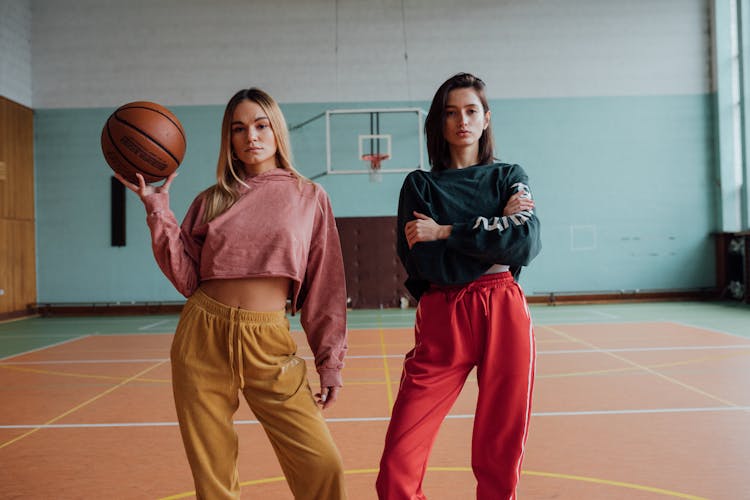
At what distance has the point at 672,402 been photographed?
3.96 meters

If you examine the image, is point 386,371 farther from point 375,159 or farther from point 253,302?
point 375,159

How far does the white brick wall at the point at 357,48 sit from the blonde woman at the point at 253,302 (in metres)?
10.0

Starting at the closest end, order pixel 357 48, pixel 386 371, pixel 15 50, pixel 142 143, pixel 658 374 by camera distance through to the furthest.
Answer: pixel 142 143 → pixel 658 374 → pixel 386 371 → pixel 15 50 → pixel 357 48

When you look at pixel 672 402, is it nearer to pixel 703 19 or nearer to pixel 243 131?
pixel 243 131

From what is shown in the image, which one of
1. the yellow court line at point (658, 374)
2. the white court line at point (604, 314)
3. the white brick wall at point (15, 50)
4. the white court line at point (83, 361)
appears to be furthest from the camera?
the white brick wall at point (15, 50)

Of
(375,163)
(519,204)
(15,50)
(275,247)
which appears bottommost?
(275,247)

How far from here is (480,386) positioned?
1.94m

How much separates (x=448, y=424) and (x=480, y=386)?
70.6 inches

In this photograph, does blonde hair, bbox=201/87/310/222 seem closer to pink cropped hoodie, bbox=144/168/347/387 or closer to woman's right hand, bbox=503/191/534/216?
pink cropped hoodie, bbox=144/168/347/387

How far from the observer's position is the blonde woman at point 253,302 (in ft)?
5.84

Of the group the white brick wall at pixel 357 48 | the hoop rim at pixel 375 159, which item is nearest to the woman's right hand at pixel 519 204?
the hoop rim at pixel 375 159

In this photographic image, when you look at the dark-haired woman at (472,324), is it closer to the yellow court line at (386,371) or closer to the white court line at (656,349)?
the yellow court line at (386,371)

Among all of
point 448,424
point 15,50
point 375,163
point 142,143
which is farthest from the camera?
point 15,50

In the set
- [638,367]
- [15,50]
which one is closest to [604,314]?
[638,367]
